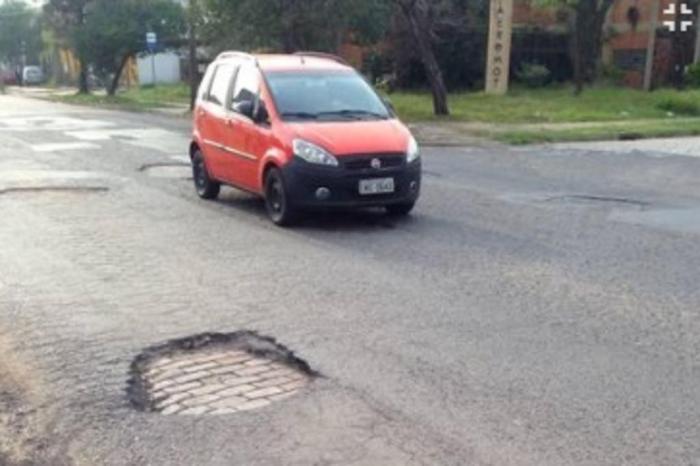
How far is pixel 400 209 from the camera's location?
1070cm

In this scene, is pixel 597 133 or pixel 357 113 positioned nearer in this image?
pixel 357 113

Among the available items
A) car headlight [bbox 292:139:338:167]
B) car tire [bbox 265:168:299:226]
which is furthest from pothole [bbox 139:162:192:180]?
car headlight [bbox 292:139:338:167]

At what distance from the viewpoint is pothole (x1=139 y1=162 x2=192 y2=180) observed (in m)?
14.5

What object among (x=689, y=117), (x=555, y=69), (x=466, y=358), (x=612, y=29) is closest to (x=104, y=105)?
(x=555, y=69)

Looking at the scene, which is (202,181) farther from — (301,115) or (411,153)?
(411,153)

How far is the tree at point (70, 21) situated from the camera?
47.5 metres

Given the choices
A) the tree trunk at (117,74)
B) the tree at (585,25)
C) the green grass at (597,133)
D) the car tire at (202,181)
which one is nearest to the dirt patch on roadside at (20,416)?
the car tire at (202,181)

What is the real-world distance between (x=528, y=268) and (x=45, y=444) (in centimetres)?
470

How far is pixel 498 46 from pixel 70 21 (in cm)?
2703

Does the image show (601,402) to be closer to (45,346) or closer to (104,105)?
(45,346)

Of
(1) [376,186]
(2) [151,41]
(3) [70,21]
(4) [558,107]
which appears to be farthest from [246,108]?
(3) [70,21]

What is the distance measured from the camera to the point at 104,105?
42.1 meters

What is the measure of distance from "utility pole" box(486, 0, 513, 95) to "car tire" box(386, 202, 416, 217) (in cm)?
2266

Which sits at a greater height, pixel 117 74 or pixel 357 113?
pixel 357 113
